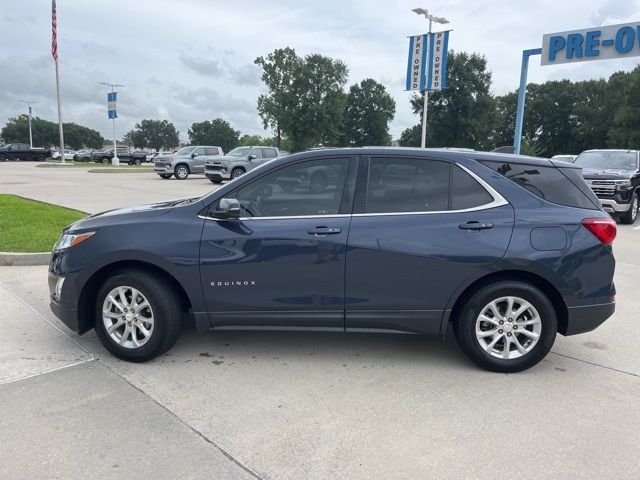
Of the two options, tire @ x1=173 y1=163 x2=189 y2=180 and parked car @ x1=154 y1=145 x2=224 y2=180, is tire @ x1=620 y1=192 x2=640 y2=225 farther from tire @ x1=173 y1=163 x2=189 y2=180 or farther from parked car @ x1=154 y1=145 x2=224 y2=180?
tire @ x1=173 y1=163 x2=189 y2=180

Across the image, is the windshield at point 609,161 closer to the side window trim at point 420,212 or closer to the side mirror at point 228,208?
the side window trim at point 420,212

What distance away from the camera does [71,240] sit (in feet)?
13.1

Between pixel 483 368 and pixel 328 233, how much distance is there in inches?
63.5

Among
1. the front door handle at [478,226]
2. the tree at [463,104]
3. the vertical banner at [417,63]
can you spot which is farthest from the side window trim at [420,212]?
the tree at [463,104]

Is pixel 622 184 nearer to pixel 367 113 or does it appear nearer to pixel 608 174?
pixel 608 174

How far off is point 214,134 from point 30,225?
432 ft

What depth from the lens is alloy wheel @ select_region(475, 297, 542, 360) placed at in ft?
12.4

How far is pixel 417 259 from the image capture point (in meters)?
3.70

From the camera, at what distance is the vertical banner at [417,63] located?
21141mm

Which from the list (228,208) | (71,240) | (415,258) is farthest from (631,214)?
(71,240)

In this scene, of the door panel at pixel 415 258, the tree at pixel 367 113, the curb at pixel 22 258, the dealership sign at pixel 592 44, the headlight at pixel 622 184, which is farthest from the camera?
the tree at pixel 367 113

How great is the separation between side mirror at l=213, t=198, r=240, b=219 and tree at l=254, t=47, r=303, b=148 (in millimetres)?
50159

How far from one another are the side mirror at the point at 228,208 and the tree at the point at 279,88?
50159 mm

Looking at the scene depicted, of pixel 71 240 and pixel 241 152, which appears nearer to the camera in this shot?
pixel 71 240
